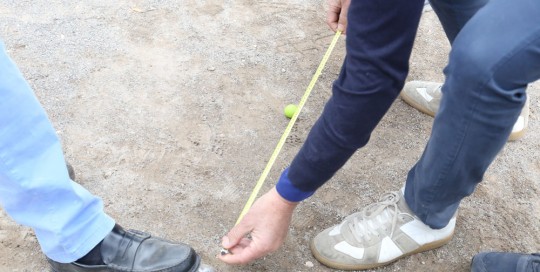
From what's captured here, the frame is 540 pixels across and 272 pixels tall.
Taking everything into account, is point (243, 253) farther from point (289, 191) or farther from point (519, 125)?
point (519, 125)

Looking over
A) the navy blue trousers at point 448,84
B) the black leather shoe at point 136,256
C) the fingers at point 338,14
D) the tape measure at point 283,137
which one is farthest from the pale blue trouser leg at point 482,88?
the black leather shoe at point 136,256

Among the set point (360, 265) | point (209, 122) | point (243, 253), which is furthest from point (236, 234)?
point (209, 122)

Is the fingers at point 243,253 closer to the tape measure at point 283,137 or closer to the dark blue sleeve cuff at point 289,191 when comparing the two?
the tape measure at point 283,137

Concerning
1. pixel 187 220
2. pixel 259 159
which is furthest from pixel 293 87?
pixel 187 220

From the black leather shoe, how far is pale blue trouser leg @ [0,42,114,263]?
0.05 m

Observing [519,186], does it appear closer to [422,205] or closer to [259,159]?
[422,205]

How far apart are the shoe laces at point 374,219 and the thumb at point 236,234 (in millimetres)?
432

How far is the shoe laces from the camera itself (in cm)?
191

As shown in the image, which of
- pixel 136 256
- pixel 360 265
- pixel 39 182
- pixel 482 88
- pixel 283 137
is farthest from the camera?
pixel 283 137

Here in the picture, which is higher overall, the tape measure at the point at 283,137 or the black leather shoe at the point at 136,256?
the black leather shoe at the point at 136,256

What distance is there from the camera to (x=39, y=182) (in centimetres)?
151

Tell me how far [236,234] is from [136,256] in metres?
0.33

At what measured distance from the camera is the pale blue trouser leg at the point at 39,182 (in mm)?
1431

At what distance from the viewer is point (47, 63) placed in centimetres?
263
